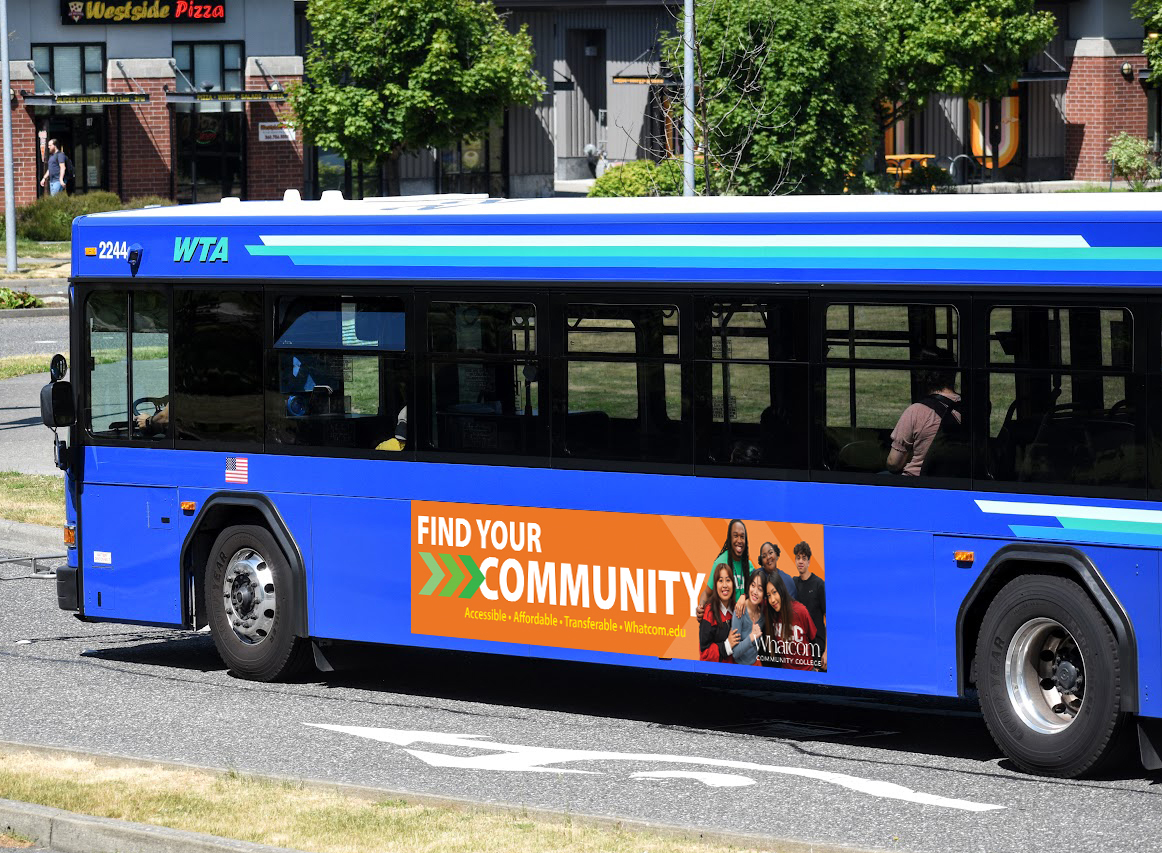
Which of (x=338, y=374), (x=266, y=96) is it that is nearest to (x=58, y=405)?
(x=338, y=374)

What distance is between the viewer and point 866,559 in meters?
9.37

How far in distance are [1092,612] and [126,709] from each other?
5340 millimetres

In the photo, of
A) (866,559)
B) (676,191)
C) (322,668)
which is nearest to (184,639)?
(322,668)

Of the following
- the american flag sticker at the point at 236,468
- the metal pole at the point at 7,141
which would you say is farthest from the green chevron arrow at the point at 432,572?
the metal pole at the point at 7,141

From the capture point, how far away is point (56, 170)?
49.5m

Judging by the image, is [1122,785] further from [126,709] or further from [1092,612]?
[126,709]

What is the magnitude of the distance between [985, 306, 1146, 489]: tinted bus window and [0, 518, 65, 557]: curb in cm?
980

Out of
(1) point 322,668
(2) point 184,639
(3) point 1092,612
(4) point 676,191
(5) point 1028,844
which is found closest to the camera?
(5) point 1028,844

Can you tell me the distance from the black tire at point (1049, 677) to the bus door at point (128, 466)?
17.4ft

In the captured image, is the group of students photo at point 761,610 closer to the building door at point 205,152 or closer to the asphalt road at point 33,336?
the asphalt road at point 33,336

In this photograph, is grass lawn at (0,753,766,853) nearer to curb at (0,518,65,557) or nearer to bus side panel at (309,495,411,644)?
bus side panel at (309,495,411,644)

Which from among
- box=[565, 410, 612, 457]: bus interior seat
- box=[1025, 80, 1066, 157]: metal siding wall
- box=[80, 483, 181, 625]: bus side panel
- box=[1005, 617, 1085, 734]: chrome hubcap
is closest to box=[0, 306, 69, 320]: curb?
box=[80, 483, 181, 625]: bus side panel

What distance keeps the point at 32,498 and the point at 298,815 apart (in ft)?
35.8

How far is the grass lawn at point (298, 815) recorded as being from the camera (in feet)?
24.4
